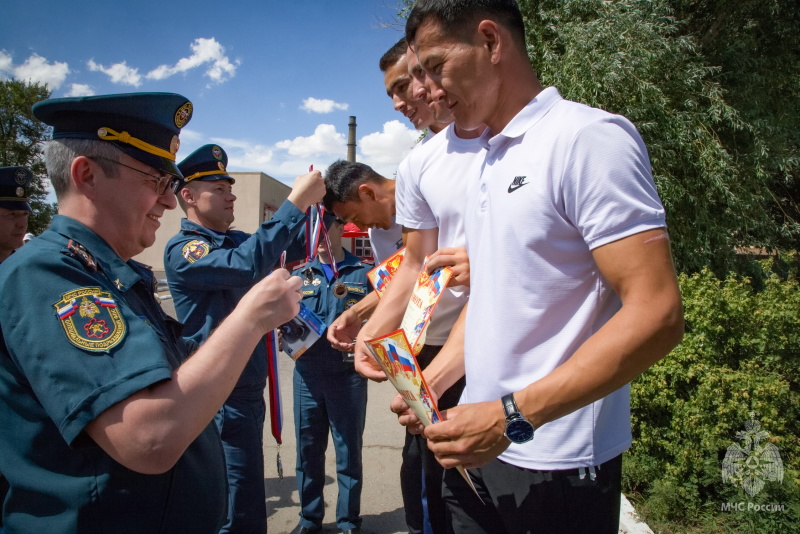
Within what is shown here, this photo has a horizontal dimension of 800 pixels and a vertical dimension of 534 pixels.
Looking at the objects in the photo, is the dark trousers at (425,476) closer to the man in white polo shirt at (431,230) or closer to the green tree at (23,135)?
the man in white polo shirt at (431,230)

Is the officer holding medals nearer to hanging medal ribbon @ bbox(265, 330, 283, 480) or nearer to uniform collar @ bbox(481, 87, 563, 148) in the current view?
hanging medal ribbon @ bbox(265, 330, 283, 480)

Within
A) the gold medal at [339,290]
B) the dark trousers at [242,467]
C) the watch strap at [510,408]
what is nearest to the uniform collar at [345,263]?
the gold medal at [339,290]

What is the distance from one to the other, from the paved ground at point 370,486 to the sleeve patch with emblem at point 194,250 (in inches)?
71.4

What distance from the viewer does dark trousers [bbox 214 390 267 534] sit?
9.64 ft

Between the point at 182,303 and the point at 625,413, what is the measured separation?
8.24 ft

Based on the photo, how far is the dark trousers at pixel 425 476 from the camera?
2.26m

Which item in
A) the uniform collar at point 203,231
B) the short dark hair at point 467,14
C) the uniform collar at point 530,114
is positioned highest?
the short dark hair at point 467,14

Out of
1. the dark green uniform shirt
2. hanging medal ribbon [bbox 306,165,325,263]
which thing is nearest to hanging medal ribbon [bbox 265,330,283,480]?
hanging medal ribbon [bbox 306,165,325,263]

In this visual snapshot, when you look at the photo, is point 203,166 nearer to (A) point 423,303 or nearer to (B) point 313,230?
(B) point 313,230

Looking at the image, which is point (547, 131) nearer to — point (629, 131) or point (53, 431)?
point (629, 131)

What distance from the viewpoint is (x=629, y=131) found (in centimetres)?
125

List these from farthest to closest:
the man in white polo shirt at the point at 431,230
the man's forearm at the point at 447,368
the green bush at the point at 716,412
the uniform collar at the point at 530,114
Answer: the green bush at the point at 716,412
the man in white polo shirt at the point at 431,230
the man's forearm at the point at 447,368
the uniform collar at the point at 530,114

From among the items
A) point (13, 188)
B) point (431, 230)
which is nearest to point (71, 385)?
point (431, 230)

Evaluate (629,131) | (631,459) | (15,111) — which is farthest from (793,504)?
(15,111)
